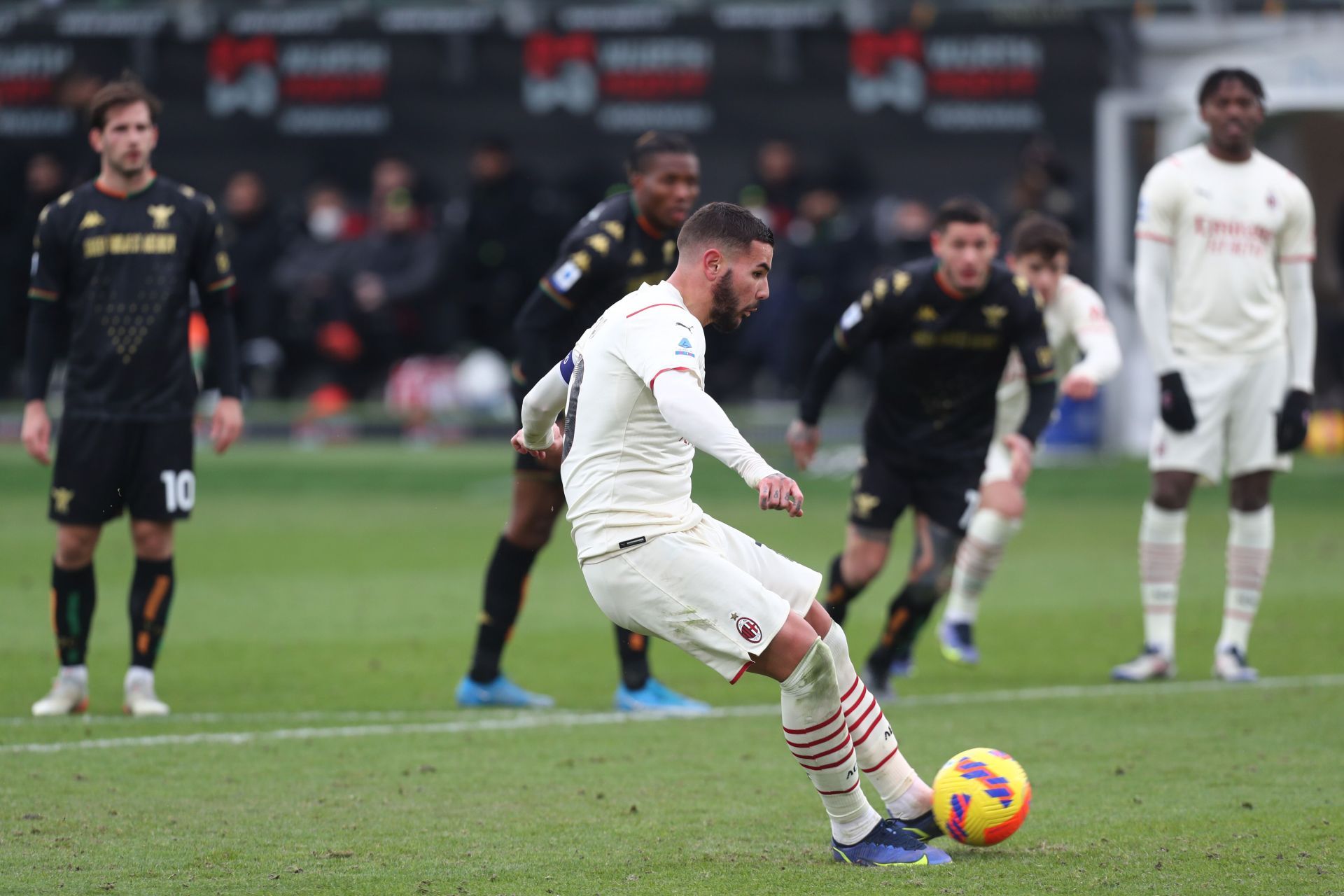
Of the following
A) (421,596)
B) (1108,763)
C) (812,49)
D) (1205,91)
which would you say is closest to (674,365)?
(1108,763)

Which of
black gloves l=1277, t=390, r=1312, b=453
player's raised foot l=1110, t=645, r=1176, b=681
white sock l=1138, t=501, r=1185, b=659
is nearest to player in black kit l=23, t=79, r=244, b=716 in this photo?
player's raised foot l=1110, t=645, r=1176, b=681

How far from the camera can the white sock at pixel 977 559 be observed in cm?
945

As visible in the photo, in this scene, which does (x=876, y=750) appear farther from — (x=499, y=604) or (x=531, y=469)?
(x=499, y=604)

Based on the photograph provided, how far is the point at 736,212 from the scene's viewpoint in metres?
5.30

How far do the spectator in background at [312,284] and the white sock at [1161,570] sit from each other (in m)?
14.2

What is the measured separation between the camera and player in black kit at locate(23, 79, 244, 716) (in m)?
7.58

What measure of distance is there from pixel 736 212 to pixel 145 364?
10.8ft

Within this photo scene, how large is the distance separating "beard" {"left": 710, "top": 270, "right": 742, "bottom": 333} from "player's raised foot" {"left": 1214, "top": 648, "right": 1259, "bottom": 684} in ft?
13.7

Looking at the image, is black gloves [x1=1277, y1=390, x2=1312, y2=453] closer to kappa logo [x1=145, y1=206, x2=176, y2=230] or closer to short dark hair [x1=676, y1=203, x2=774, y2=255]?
short dark hair [x1=676, y1=203, x2=774, y2=255]

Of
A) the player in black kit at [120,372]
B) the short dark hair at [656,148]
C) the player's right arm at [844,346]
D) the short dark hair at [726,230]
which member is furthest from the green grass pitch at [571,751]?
the short dark hair at [656,148]

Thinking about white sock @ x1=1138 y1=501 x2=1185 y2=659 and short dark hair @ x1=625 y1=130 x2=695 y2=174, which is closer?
short dark hair @ x1=625 y1=130 x2=695 y2=174

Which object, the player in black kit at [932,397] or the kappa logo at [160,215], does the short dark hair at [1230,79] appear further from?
the kappa logo at [160,215]

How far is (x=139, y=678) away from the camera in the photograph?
7684 millimetres

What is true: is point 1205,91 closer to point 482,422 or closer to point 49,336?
point 49,336
